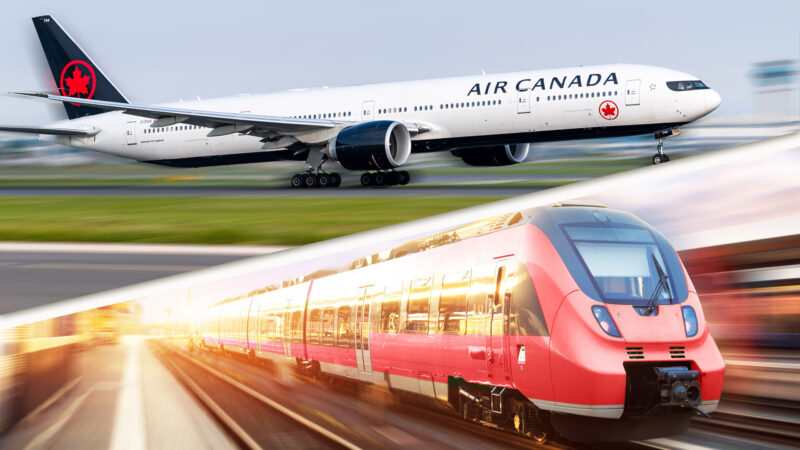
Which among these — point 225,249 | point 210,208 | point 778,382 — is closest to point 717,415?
point 778,382

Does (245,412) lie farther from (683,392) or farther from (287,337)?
(683,392)

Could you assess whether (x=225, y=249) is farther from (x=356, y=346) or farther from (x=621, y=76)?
(x=356, y=346)

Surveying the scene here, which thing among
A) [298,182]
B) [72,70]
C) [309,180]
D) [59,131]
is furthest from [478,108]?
[72,70]

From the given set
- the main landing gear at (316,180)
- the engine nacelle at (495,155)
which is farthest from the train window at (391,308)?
the main landing gear at (316,180)

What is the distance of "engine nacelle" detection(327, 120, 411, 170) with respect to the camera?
26.6m

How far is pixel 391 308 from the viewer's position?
9.51 ft

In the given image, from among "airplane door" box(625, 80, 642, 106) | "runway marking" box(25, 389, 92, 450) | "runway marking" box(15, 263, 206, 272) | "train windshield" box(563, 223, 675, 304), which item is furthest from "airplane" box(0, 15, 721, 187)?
"runway marking" box(25, 389, 92, 450)

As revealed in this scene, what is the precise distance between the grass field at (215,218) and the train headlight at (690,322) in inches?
576

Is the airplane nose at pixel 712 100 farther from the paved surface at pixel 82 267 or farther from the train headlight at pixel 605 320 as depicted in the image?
the train headlight at pixel 605 320

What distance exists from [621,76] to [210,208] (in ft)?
38.1

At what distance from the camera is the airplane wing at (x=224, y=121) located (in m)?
28.6

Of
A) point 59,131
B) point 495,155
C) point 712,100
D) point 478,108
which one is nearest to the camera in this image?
point 712,100

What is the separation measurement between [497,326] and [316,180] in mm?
27311

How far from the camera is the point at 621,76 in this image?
82.2ft
